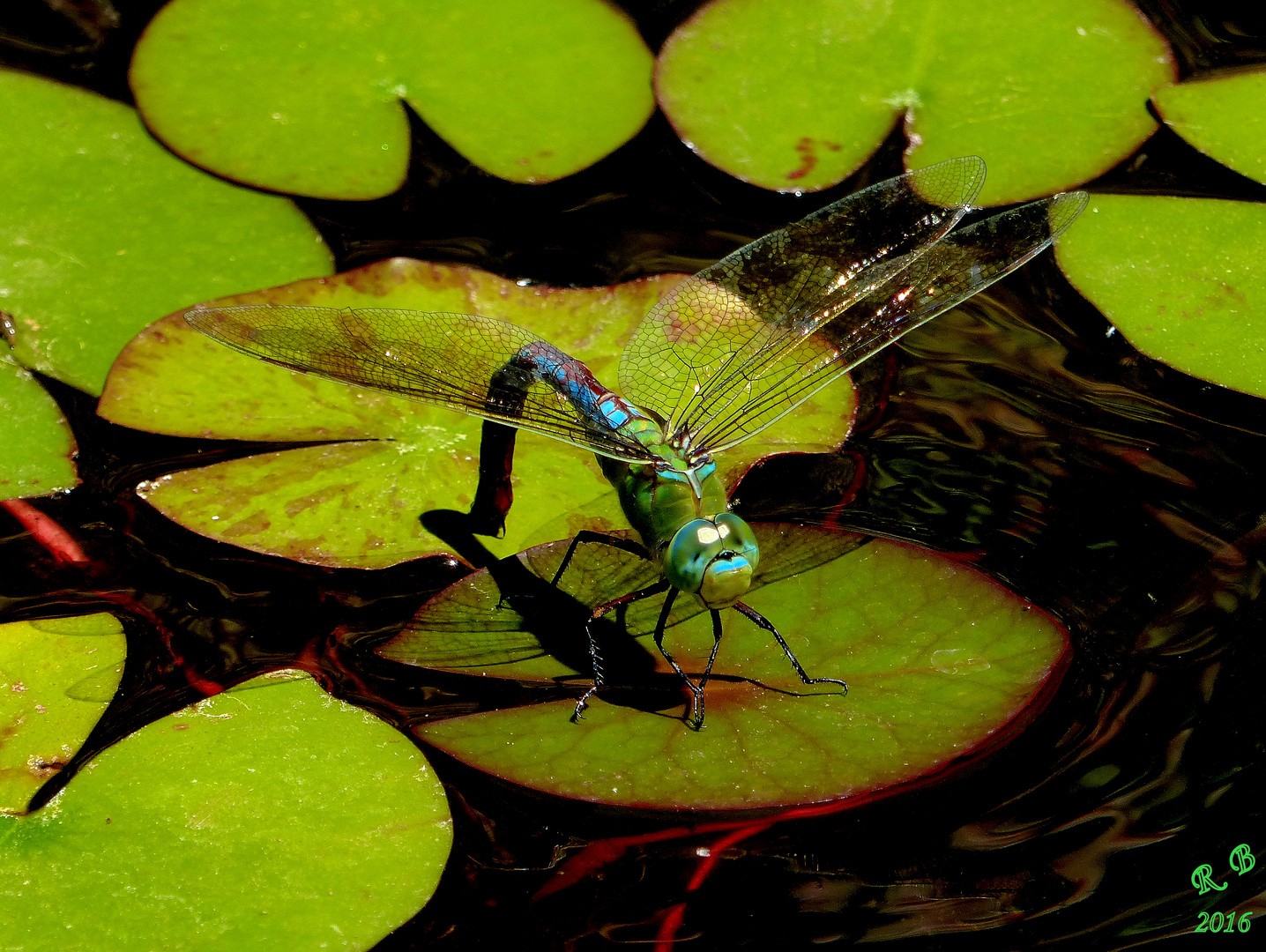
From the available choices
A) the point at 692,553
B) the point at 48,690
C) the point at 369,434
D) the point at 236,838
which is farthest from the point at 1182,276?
the point at 48,690

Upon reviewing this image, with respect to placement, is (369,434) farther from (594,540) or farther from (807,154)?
(807,154)

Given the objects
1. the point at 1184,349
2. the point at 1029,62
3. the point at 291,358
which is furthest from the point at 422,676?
the point at 1029,62

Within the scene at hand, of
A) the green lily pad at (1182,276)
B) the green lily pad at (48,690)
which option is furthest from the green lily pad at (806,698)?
the green lily pad at (1182,276)

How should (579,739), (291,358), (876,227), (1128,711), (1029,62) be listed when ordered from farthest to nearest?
(1029,62), (876,227), (291,358), (1128,711), (579,739)

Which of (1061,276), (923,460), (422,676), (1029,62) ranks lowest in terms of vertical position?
(422,676)

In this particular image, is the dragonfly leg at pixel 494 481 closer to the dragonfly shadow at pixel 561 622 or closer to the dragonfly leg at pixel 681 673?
the dragonfly shadow at pixel 561 622

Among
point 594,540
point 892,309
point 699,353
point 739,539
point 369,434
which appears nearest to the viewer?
point 739,539

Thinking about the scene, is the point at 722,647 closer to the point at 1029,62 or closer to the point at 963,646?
the point at 963,646
